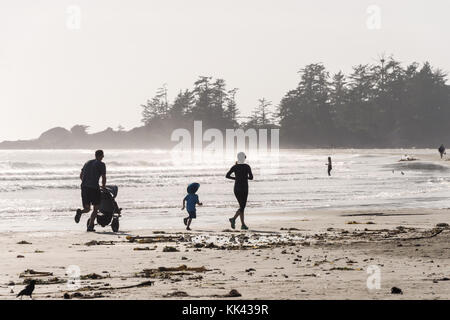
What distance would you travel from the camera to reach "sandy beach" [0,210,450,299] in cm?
764

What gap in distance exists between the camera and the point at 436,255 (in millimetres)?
10211

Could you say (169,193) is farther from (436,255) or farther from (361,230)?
(436,255)

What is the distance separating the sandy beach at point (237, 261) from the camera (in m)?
7.64

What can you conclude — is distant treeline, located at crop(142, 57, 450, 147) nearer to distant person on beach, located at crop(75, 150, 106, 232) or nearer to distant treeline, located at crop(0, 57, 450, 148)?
distant treeline, located at crop(0, 57, 450, 148)

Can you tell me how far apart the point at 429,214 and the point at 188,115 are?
510 ft

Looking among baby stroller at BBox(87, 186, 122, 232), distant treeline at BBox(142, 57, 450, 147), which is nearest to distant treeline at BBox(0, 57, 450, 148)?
distant treeline at BBox(142, 57, 450, 147)

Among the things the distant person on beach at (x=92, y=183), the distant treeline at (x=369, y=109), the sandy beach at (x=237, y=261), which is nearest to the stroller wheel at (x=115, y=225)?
the sandy beach at (x=237, y=261)
